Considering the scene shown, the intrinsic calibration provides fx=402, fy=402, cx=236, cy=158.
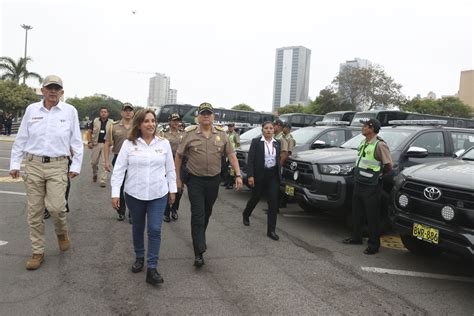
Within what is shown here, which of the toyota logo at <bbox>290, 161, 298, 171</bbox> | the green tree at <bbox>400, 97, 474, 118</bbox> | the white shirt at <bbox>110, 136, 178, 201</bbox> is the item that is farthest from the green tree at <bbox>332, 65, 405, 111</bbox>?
the white shirt at <bbox>110, 136, 178, 201</bbox>

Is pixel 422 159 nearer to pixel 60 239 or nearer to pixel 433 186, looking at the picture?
pixel 433 186

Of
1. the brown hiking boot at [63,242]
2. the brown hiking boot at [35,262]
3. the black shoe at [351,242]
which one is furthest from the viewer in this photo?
the black shoe at [351,242]

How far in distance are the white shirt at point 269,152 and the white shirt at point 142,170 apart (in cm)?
214

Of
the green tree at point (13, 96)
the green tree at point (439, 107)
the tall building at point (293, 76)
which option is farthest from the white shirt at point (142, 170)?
the tall building at point (293, 76)

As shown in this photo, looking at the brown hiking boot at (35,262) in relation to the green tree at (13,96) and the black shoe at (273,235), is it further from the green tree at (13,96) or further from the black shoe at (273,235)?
the green tree at (13,96)

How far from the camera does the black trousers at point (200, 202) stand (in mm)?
4367

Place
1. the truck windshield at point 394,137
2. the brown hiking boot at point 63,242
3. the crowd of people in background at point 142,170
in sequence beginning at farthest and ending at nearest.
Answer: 1. the truck windshield at point 394,137
2. the brown hiking boot at point 63,242
3. the crowd of people in background at point 142,170

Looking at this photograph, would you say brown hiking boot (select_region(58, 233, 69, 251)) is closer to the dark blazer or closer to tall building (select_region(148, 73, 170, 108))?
the dark blazer

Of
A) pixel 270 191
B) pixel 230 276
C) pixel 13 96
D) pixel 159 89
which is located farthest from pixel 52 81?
pixel 159 89

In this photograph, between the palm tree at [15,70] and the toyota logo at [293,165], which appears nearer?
the toyota logo at [293,165]

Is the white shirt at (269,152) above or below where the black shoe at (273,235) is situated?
above

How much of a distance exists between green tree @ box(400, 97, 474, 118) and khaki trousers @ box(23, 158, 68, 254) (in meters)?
48.6

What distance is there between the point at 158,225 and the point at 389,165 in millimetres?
3071

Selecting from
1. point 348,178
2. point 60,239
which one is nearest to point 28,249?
point 60,239
